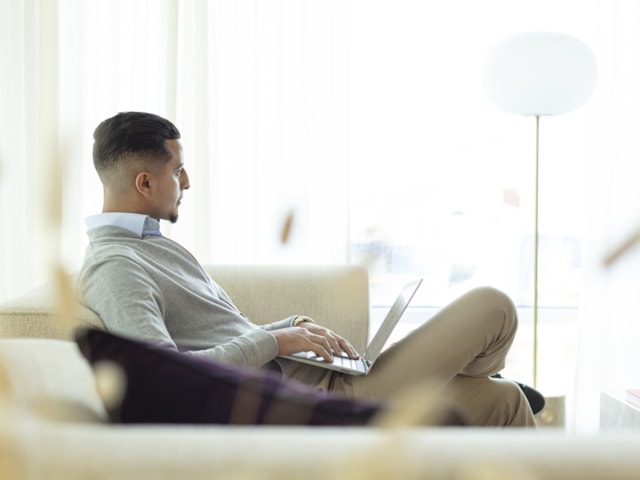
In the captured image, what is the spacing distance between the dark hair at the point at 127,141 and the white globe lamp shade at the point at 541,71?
1.31 metres

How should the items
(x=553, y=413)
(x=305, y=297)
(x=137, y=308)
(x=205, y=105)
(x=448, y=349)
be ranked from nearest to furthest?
1. (x=137, y=308)
2. (x=448, y=349)
3. (x=305, y=297)
4. (x=553, y=413)
5. (x=205, y=105)

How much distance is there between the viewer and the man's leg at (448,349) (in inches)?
69.2

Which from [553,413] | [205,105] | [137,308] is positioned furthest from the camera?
[205,105]

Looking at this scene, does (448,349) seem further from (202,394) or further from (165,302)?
(202,394)

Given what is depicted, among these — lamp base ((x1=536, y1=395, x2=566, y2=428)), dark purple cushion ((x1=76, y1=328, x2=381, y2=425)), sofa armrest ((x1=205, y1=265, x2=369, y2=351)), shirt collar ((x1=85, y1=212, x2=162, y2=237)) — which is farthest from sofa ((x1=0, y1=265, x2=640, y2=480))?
lamp base ((x1=536, y1=395, x2=566, y2=428))

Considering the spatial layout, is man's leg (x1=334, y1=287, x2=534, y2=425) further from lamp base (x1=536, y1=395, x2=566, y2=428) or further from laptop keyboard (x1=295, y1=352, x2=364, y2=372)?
lamp base (x1=536, y1=395, x2=566, y2=428)

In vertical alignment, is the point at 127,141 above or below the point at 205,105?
below

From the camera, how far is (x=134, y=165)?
1.95 m

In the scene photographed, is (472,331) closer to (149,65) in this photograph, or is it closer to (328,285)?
(328,285)

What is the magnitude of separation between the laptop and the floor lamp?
1.11 m

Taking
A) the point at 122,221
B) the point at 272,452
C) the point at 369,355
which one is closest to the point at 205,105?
the point at 122,221

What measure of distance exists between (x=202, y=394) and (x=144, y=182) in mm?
1209

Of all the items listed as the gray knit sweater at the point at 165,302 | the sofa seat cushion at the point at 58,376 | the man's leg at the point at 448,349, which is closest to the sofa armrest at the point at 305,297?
the gray knit sweater at the point at 165,302

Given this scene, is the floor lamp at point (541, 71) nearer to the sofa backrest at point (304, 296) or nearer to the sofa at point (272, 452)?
the sofa backrest at point (304, 296)
